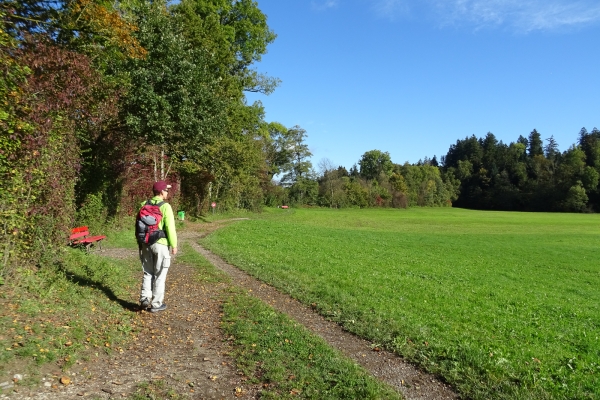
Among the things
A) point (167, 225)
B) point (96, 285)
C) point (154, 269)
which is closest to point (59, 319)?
point (154, 269)

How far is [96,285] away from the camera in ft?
24.1

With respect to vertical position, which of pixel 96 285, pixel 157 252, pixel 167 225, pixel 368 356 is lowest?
pixel 368 356

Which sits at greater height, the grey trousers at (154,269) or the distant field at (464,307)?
the grey trousers at (154,269)

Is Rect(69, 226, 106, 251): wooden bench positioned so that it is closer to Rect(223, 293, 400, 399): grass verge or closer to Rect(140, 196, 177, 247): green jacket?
Rect(140, 196, 177, 247): green jacket

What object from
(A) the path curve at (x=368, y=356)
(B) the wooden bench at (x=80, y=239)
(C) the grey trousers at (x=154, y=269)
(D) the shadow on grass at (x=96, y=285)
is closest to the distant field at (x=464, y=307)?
(A) the path curve at (x=368, y=356)

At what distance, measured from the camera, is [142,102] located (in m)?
15.6

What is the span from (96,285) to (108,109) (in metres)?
8.91

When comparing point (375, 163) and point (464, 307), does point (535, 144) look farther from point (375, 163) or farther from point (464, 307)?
point (464, 307)

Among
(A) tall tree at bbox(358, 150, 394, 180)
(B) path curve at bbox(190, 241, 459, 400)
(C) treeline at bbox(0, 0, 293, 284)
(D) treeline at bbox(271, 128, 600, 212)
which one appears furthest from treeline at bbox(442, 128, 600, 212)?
(B) path curve at bbox(190, 241, 459, 400)

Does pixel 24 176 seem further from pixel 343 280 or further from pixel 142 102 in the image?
pixel 142 102

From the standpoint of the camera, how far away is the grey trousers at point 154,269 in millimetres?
6312

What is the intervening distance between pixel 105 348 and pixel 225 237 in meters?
15.6

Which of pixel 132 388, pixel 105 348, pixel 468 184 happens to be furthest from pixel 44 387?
pixel 468 184

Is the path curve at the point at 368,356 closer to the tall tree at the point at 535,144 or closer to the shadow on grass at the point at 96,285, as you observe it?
the shadow on grass at the point at 96,285
